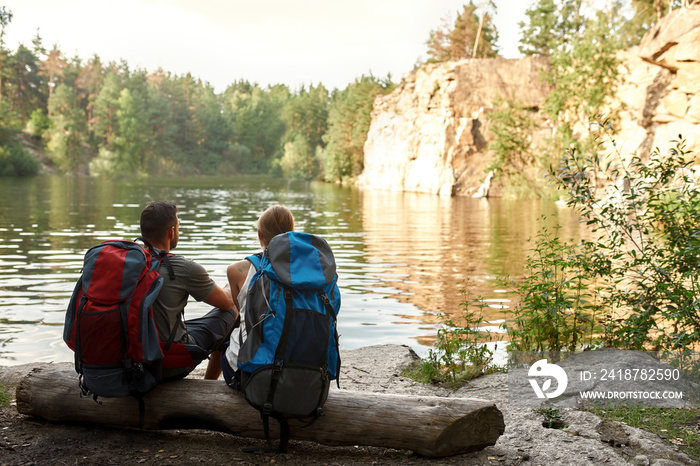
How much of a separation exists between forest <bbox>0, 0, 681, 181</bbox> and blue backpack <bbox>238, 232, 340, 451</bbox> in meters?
37.8

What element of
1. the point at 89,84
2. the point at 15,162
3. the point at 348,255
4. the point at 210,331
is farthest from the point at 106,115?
the point at 210,331

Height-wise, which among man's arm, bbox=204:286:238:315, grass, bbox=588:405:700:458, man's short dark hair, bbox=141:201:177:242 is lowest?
grass, bbox=588:405:700:458

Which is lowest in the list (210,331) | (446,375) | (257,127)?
(446,375)

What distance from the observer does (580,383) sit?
5129 mm

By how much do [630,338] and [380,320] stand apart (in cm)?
431

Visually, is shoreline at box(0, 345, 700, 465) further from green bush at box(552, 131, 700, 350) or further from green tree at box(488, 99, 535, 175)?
green tree at box(488, 99, 535, 175)

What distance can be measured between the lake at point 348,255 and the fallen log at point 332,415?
1.51 metres

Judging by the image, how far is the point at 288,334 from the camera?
352 cm

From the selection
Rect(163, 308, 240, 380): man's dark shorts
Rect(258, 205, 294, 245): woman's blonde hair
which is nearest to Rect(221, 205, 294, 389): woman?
Rect(258, 205, 294, 245): woman's blonde hair

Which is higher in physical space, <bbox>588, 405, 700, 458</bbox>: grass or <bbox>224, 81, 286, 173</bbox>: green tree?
<bbox>224, 81, 286, 173</bbox>: green tree

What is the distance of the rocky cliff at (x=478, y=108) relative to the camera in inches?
1060

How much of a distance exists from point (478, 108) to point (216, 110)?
6534 cm

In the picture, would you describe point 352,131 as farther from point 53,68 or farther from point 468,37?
point 53,68

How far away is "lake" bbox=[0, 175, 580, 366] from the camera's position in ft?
29.1
